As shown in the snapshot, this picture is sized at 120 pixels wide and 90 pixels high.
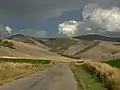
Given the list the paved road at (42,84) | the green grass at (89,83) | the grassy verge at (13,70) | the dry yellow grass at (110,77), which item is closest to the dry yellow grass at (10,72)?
the grassy verge at (13,70)

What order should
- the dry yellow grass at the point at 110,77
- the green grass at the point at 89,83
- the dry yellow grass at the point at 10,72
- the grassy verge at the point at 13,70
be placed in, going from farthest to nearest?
the grassy verge at the point at 13,70 < the dry yellow grass at the point at 10,72 < the green grass at the point at 89,83 < the dry yellow grass at the point at 110,77

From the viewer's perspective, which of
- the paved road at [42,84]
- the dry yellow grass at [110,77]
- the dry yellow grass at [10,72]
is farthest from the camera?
the dry yellow grass at [10,72]

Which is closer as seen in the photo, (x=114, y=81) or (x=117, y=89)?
(x=117, y=89)

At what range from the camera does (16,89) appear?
22.9 meters

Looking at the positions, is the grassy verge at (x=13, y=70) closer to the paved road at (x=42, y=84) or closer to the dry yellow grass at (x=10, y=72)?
the dry yellow grass at (x=10, y=72)

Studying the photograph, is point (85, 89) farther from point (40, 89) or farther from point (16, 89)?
point (16, 89)

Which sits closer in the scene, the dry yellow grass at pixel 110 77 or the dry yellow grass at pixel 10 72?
the dry yellow grass at pixel 110 77

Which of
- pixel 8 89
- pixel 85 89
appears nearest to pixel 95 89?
pixel 85 89

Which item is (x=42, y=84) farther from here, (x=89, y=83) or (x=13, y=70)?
(x=13, y=70)

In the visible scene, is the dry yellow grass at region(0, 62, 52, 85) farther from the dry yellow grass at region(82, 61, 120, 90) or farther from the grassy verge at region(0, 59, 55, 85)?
the dry yellow grass at region(82, 61, 120, 90)

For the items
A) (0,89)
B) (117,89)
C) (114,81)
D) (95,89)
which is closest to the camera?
(117,89)

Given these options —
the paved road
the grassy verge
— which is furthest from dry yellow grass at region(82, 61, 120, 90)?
the grassy verge

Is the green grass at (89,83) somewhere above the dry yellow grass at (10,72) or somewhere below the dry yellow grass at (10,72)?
below

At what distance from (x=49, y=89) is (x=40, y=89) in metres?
0.68
